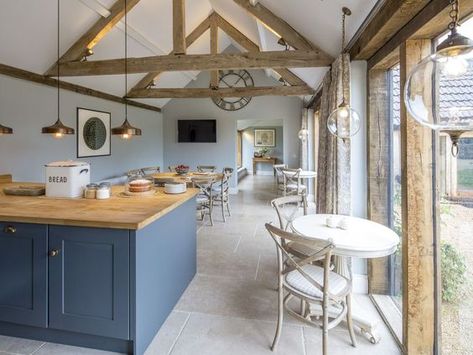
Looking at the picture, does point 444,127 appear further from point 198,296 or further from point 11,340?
point 11,340

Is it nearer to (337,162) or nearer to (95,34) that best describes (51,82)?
(95,34)

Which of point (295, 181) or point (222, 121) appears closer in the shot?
point (295, 181)

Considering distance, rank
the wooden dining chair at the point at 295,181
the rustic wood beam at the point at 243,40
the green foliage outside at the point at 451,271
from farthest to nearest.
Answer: the wooden dining chair at the point at 295,181 < the rustic wood beam at the point at 243,40 < the green foliage outside at the point at 451,271

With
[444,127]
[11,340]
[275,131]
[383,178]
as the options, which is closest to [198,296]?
[11,340]

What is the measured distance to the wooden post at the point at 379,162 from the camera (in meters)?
2.59

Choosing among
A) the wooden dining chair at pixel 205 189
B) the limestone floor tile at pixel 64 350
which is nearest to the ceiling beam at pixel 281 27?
the wooden dining chair at pixel 205 189

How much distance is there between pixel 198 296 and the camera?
8.60ft

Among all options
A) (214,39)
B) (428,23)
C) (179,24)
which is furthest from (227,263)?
(214,39)

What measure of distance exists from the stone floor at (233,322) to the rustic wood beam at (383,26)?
7.22 feet

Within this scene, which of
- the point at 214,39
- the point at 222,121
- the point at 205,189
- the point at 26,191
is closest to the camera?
the point at 26,191

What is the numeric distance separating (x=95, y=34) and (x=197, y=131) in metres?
4.13

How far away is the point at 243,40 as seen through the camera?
19.8ft

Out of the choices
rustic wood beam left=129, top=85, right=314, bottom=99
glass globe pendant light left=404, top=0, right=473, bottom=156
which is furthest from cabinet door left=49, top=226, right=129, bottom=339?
rustic wood beam left=129, top=85, right=314, bottom=99

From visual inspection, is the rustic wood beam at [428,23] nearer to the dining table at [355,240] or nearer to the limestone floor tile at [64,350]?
the dining table at [355,240]
